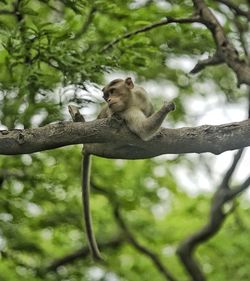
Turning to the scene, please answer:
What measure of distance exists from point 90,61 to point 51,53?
48 centimetres

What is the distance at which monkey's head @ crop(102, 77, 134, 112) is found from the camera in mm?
8023

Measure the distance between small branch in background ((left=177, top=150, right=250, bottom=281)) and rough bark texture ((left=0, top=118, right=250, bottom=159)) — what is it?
6.14 meters

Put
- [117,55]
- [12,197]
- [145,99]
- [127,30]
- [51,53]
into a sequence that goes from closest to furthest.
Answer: [145,99]
[51,53]
[117,55]
[127,30]
[12,197]

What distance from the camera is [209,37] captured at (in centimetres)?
1088

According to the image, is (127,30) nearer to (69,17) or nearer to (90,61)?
(69,17)

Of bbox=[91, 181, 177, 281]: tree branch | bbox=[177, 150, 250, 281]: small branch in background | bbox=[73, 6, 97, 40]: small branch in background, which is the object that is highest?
bbox=[73, 6, 97, 40]: small branch in background

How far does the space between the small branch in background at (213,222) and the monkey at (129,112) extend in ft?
15.1

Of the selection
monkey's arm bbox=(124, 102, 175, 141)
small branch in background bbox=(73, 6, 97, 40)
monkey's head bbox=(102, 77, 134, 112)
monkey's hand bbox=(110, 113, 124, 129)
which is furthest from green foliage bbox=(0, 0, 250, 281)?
monkey's hand bbox=(110, 113, 124, 129)

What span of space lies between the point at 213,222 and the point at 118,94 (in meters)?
5.95

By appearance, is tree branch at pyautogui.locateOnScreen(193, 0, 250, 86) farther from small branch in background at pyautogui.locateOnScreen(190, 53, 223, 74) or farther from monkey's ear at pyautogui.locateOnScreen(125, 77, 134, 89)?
monkey's ear at pyautogui.locateOnScreen(125, 77, 134, 89)

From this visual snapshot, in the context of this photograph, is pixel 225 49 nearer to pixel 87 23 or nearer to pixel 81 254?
pixel 87 23

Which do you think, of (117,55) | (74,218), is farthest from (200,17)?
(74,218)

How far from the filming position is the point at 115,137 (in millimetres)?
6941

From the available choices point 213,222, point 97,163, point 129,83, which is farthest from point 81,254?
point 129,83
